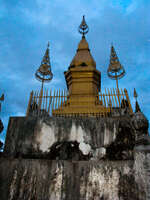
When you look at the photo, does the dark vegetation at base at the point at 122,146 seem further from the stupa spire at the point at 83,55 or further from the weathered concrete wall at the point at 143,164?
the stupa spire at the point at 83,55

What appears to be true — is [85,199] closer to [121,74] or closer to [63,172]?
[63,172]

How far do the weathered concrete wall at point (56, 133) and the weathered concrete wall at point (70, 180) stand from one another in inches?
31.7

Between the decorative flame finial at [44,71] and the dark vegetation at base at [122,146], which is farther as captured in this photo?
the decorative flame finial at [44,71]

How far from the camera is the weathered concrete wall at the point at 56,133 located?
5.86 metres

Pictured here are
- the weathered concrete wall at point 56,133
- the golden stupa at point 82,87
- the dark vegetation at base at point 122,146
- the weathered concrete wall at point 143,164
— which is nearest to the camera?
the weathered concrete wall at point 143,164

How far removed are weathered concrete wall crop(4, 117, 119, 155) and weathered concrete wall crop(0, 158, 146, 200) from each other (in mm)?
804

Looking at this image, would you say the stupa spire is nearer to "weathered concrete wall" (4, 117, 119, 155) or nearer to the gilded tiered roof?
the gilded tiered roof

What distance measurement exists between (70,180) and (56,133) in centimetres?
182

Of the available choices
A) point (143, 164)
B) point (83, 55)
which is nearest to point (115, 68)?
point (83, 55)

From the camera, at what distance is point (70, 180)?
491 cm

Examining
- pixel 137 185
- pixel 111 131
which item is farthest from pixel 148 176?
pixel 111 131

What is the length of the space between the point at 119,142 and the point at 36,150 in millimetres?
3167

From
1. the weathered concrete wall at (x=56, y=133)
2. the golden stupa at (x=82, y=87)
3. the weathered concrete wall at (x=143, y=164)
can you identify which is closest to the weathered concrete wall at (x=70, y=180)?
the weathered concrete wall at (x=143, y=164)

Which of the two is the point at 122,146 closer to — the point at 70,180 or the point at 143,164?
the point at 143,164
